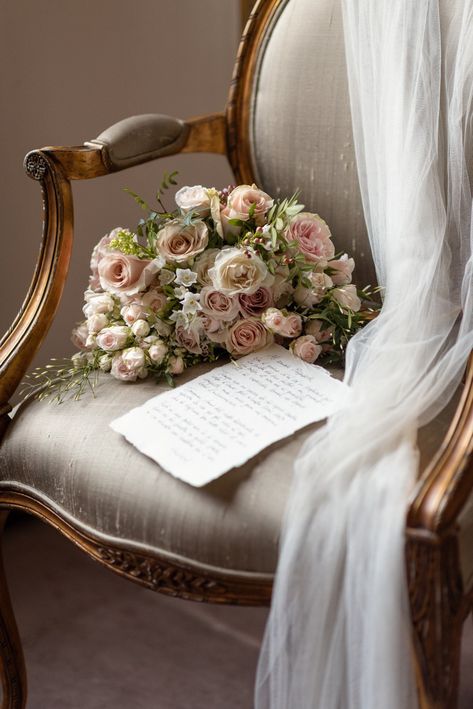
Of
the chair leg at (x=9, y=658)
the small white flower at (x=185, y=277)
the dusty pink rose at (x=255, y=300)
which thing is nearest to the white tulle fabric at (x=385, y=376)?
the dusty pink rose at (x=255, y=300)

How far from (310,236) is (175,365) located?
0.26 metres

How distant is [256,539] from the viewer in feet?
3.15

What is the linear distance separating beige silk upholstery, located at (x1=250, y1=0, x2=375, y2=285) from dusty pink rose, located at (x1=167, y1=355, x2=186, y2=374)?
1.21ft

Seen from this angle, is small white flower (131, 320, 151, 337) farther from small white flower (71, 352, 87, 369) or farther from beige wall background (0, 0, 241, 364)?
beige wall background (0, 0, 241, 364)

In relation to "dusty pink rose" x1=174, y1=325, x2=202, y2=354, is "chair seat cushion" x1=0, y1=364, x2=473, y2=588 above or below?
below

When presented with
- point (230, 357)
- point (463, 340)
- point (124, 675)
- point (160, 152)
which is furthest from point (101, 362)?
point (124, 675)

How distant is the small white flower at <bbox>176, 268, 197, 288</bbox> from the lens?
1.21 meters

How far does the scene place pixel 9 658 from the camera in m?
1.30

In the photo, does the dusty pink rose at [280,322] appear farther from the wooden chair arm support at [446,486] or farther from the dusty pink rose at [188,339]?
the wooden chair arm support at [446,486]

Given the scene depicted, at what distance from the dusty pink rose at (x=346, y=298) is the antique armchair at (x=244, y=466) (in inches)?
7.4

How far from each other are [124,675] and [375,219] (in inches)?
34.2

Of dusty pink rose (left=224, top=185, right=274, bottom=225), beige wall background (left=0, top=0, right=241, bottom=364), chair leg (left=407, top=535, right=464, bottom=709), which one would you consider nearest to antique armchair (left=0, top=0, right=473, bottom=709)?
chair leg (left=407, top=535, right=464, bottom=709)

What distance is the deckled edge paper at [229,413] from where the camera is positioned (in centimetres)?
102

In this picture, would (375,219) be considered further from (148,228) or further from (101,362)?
(101,362)
